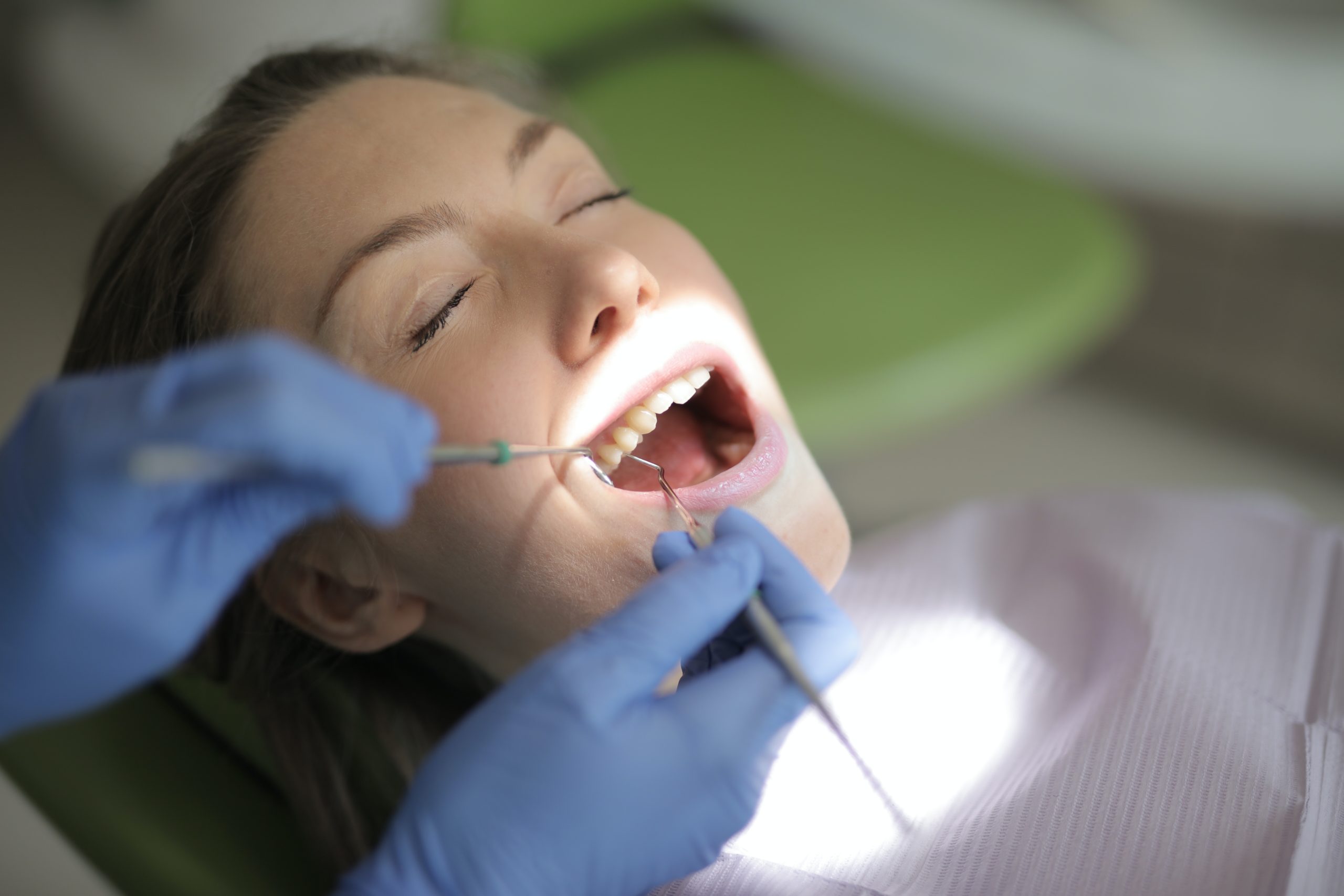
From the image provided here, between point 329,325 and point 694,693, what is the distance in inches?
16.2

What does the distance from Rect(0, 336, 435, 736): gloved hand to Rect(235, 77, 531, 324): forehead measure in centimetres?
30

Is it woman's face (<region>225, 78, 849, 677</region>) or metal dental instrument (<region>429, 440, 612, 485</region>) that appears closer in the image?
metal dental instrument (<region>429, 440, 612, 485</region>)

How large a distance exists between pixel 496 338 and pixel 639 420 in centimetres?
14

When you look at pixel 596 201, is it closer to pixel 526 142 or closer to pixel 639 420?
pixel 526 142

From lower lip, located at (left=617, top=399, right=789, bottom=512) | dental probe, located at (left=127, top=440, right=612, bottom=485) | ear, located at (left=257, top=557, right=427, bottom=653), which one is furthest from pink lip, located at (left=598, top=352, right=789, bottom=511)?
dental probe, located at (left=127, top=440, right=612, bottom=485)

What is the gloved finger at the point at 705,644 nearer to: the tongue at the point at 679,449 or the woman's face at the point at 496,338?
the woman's face at the point at 496,338

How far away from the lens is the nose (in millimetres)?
897

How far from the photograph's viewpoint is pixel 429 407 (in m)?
0.91

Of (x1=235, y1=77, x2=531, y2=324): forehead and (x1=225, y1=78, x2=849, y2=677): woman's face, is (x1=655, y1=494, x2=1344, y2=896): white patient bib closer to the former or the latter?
→ (x1=225, y1=78, x2=849, y2=677): woman's face

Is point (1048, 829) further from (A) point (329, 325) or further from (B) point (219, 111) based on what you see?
(B) point (219, 111)

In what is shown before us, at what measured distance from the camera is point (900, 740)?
1.09m

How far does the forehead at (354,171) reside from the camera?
0.94m

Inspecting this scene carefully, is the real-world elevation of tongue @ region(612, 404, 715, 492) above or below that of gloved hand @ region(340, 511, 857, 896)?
below

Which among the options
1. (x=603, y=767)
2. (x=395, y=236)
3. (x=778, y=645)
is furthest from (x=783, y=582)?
(x=395, y=236)
